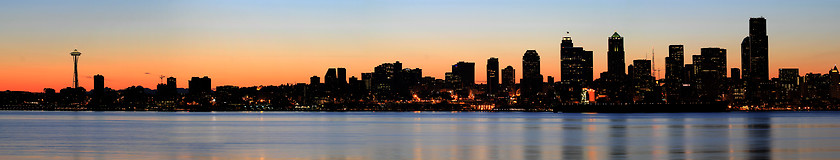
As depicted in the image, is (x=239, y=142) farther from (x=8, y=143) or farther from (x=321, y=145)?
(x=8, y=143)

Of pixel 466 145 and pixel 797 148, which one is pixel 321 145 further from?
pixel 797 148

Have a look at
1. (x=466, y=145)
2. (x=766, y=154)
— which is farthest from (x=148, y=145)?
(x=766, y=154)

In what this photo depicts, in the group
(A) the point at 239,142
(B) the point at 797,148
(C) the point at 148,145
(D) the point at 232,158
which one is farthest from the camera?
(A) the point at 239,142

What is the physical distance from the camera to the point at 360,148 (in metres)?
71.0

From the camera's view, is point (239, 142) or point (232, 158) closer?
point (232, 158)

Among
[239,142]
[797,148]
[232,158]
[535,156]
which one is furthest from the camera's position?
[239,142]

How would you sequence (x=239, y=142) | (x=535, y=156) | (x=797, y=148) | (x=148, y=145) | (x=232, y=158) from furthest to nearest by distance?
(x=239, y=142) → (x=148, y=145) → (x=797, y=148) → (x=535, y=156) → (x=232, y=158)

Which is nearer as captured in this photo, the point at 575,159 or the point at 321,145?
the point at 575,159

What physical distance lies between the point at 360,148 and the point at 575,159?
56.8 feet

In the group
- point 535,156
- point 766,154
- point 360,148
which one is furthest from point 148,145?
point 766,154

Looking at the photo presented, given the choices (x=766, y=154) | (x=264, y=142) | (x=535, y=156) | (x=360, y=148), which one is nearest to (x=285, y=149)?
(x=360, y=148)

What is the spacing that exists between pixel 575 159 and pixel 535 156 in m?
3.82

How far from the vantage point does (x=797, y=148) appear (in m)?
70.6

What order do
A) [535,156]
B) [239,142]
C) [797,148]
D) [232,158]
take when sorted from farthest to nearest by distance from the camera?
[239,142]
[797,148]
[535,156]
[232,158]
